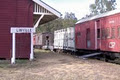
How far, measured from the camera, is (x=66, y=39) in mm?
33250

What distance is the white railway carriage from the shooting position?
30.8 meters

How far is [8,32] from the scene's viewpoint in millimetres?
19141

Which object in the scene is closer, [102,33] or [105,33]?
[105,33]

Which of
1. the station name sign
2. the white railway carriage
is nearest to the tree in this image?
the white railway carriage

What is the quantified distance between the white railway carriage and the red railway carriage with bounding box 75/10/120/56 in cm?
319

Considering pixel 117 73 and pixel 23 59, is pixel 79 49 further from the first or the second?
pixel 117 73

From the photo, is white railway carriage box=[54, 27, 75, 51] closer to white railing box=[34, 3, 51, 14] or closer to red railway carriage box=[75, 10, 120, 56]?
red railway carriage box=[75, 10, 120, 56]

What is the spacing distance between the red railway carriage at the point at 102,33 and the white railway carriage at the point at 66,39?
10.5 ft

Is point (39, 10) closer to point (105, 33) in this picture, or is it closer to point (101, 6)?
point (105, 33)

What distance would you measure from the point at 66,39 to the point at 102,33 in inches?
481

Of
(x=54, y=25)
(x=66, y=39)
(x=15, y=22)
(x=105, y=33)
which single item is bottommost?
(x=66, y=39)

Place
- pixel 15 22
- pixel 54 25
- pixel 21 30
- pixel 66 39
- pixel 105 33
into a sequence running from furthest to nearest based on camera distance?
pixel 54 25 → pixel 66 39 → pixel 105 33 → pixel 15 22 → pixel 21 30

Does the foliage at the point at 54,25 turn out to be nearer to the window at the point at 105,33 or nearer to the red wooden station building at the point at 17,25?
the window at the point at 105,33

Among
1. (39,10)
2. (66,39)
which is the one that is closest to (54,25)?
(66,39)
